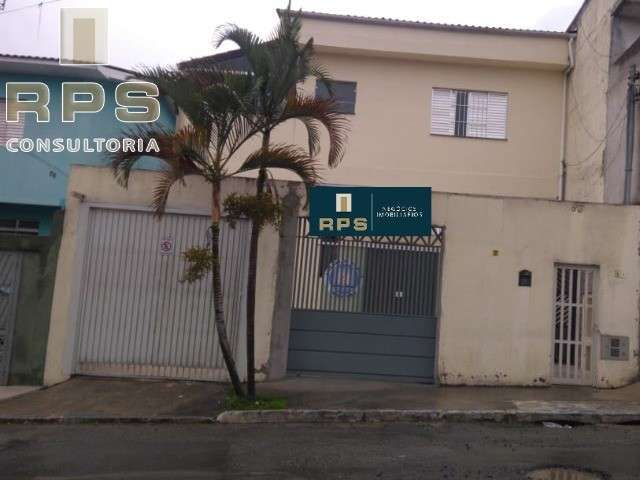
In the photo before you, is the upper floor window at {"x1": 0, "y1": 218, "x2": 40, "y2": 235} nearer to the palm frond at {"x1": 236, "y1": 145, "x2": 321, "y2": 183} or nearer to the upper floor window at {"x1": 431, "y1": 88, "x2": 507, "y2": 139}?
the palm frond at {"x1": 236, "y1": 145, "x2": 321, "y2": 183}

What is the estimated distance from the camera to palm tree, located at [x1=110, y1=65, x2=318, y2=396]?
8461 mm

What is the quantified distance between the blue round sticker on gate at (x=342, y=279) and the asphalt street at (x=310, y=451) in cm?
274

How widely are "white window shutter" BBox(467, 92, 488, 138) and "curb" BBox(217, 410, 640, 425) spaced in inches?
341

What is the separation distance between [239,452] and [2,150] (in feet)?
36.6

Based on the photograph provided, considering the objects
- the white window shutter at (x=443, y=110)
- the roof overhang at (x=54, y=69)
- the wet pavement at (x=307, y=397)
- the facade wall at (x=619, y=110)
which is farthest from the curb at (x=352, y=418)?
the white window shutter at (x=443, y=110)

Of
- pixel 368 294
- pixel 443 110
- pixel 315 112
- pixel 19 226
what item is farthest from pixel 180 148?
pixel 443 110

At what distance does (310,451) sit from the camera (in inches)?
269

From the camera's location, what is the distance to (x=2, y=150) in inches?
597

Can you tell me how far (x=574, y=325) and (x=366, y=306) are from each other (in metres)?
3.23

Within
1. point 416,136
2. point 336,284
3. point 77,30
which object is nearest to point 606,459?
point 336,284

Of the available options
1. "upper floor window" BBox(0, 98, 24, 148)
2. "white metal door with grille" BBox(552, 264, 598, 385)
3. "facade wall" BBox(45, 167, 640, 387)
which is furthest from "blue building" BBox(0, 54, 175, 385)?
"white metal door with grille" BBox(552, 264, 598, 385)

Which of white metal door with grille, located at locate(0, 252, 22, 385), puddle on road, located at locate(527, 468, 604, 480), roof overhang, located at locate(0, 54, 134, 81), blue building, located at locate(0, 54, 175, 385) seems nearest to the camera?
puddle on road, located at locate(527, 468, 604, 480)

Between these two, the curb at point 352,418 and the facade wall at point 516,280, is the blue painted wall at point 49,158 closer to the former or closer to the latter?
the curb at point 352,418

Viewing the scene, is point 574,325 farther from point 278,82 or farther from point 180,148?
point 180,148
